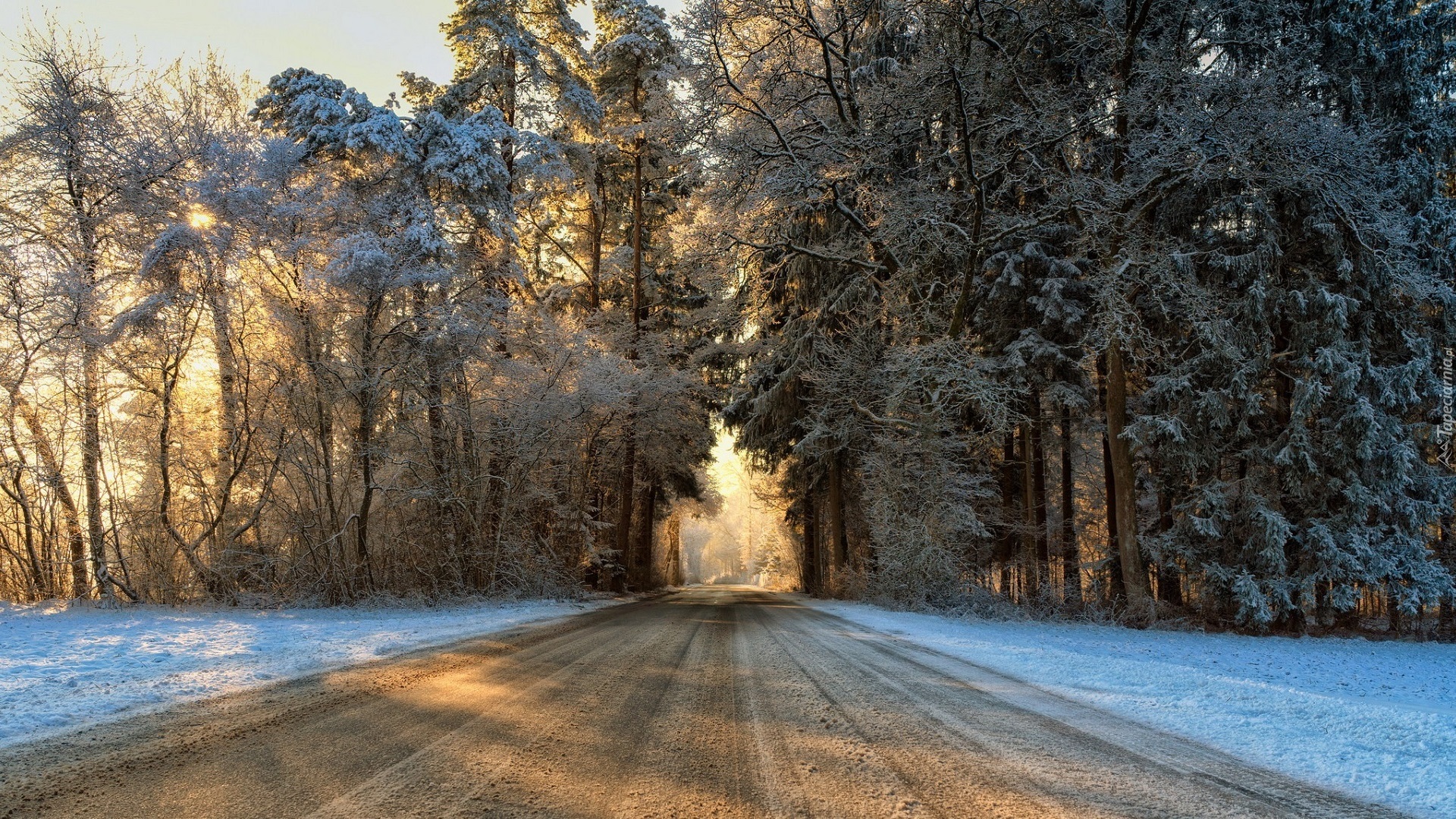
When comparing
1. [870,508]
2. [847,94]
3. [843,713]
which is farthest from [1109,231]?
[843,713]

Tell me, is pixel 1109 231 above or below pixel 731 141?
below

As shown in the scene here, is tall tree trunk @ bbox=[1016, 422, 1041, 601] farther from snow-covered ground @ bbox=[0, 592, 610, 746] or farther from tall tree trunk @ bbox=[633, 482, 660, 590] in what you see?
snow-covered ground @ bbox=[0, 592, 610, 746]

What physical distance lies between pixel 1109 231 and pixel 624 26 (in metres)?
15.6

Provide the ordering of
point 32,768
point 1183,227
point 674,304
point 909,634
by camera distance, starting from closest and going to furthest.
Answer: point 32,768
point 909,634
point 1183,227
point 674,304

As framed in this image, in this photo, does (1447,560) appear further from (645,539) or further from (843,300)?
(645,539)

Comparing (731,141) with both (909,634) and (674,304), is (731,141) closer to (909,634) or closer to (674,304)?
(909,634)

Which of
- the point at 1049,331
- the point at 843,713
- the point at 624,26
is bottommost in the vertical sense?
the point at 843,713

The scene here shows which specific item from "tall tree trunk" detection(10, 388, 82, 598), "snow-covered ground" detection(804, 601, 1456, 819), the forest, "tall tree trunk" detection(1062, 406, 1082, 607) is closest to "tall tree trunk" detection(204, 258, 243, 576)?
the forest

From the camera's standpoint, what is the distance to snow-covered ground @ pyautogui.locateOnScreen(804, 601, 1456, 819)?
8.65 feet

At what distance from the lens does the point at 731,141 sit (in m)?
12.1

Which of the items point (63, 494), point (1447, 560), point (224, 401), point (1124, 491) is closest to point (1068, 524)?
point (1124, 491)

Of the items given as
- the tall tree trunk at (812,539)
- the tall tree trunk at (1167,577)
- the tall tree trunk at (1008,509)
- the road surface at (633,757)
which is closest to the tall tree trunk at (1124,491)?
the tall tree trunk at (1167,577)
